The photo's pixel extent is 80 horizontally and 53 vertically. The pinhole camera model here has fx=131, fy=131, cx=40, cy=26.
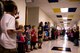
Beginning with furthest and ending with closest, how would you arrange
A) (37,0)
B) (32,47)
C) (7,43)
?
(37,0), (32,47), (7,43)

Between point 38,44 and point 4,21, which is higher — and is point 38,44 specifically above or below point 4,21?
below

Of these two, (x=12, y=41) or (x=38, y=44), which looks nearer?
(x=12, y=41)

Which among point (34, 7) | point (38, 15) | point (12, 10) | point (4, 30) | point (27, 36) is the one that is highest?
point (34, 7)

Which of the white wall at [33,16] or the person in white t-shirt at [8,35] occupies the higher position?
the white wall at [33,16]

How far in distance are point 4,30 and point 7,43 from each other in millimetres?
155

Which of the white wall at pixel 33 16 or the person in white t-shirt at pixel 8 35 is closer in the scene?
the person in white t-shirt at pixel 8 35

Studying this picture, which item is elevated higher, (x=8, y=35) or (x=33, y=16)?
(x=33, y=16)

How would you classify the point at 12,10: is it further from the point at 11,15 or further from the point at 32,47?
the point at 32,47

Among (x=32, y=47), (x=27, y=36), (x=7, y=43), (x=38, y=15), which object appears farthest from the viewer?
(x=38, y=15)

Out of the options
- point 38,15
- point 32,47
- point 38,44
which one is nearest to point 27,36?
point 32,47

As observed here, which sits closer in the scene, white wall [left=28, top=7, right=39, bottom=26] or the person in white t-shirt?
the person in white t-shirt

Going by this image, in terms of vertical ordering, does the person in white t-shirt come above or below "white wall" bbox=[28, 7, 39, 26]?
below

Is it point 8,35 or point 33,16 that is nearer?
point 8,35

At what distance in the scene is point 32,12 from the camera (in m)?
9.82
